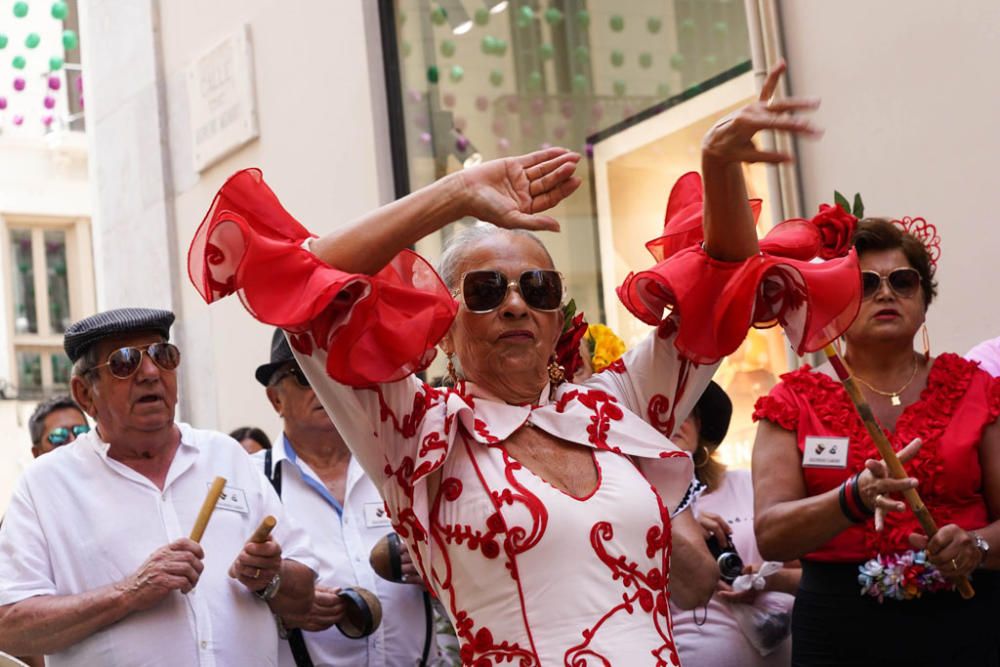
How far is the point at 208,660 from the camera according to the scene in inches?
179

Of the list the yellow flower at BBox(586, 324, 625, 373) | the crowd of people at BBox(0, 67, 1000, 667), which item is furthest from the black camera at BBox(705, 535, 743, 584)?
the yellow flower at BBox(586, 324, 625, 373)

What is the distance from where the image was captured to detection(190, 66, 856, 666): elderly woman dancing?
2992mm

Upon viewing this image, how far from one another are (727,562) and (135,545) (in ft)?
5.84

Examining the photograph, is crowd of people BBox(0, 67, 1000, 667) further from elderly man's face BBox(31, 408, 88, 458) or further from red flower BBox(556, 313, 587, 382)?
elderly man's face BBox(31, 408, 88, 458)

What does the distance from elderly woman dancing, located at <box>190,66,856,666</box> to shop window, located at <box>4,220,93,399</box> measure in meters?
17.8

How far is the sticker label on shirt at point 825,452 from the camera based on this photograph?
14.0ft

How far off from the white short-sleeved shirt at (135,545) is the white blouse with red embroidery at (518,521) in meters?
1.58

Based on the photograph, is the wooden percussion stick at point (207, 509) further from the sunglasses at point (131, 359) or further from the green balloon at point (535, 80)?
the green balloon at point (535, 80)

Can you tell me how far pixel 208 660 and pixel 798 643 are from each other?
67.2 inches

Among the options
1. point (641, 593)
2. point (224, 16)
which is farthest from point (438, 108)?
point (641, 593)

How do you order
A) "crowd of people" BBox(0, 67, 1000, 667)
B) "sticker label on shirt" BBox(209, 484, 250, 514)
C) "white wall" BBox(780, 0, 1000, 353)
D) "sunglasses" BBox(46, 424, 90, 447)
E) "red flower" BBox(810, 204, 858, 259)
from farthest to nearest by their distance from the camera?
1. "sunglasses" BBox(46, 424, 90, 447)
2. "white wall" BBox(780, 0, 1000, 353)
3. "sticker label on shirt" BBox(209, 484, 250, 514)
4. "red flower" BBox(810, 204, 858, 259)
5. "crowd of people" BBox(0, 67, 1000, 667)

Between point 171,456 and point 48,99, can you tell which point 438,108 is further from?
point 48,99

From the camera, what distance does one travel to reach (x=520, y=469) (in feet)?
10.3

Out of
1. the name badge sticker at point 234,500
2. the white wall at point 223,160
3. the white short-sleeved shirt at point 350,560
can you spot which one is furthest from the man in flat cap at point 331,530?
the white wall at point 223,160
